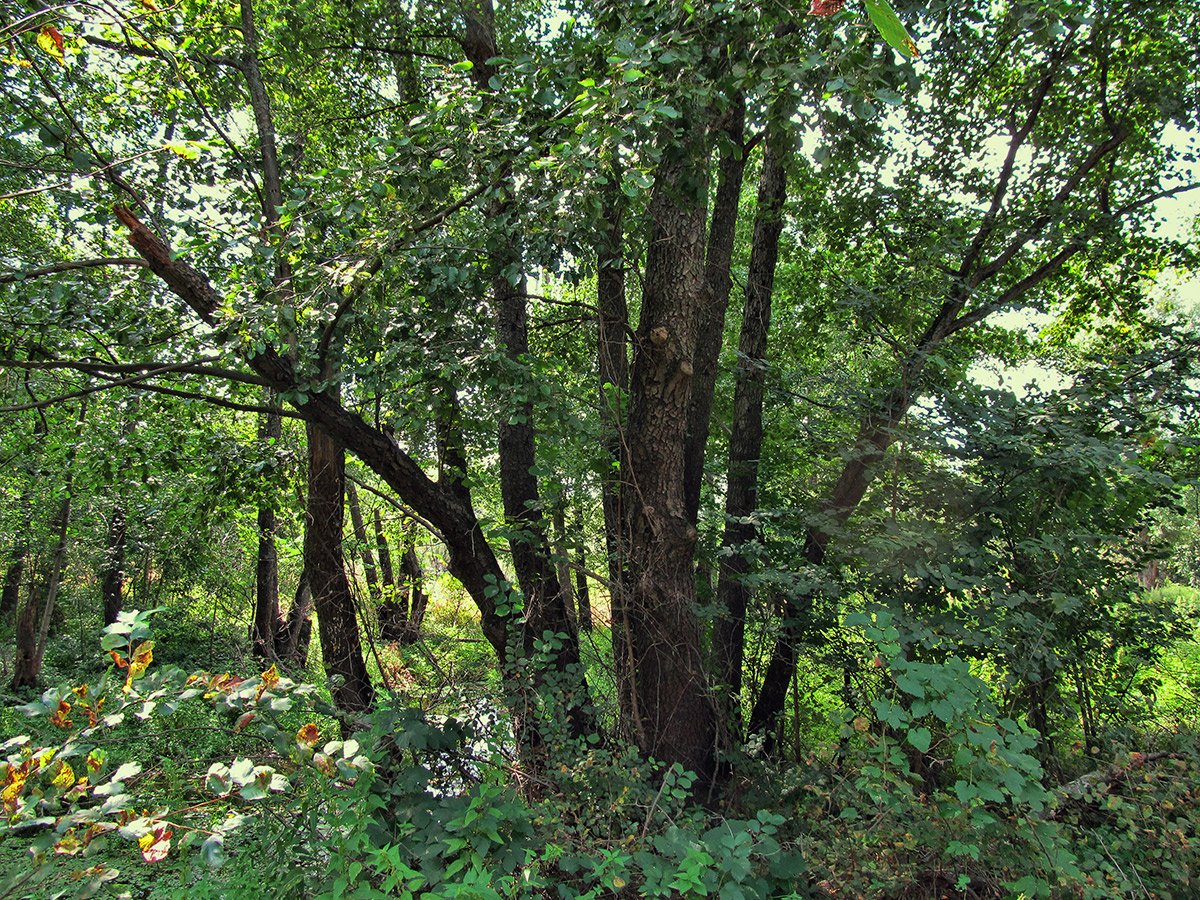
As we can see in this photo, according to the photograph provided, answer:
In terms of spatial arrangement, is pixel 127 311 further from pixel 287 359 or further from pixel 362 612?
pixel 362 612

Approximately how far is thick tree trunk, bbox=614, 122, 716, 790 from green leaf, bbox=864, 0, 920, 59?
10.2 ft

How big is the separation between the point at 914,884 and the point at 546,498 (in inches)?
102

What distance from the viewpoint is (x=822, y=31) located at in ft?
8.13

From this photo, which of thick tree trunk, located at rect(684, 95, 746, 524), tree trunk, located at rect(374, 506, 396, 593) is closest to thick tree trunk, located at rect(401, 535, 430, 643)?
tree trunk, located at rect(374, 506, 396, 593)

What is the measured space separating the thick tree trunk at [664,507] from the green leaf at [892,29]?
3100 millimetres

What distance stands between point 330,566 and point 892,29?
211 inches

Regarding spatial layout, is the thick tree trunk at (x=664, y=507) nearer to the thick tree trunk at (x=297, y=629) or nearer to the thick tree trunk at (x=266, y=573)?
the thick tree trunk at (x=297, y=629)

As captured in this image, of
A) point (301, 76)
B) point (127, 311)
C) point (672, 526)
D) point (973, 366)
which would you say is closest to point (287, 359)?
point (127, 311)

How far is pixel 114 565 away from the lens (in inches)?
376

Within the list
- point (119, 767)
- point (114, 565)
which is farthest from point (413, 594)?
point (119, 767)

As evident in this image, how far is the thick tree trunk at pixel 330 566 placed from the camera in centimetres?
491

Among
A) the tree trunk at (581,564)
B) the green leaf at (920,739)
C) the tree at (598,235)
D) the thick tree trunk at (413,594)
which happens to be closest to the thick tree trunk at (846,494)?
the tree at (598,235)

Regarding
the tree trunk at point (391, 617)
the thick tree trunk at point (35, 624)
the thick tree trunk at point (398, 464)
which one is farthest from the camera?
the thick tree trunk at point (35, 624)

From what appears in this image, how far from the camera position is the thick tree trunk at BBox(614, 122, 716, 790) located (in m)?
3.79
